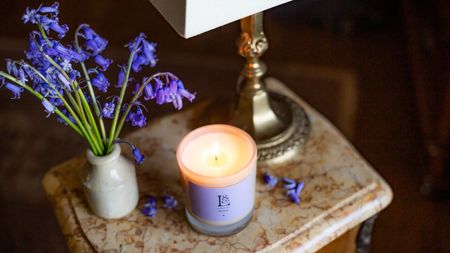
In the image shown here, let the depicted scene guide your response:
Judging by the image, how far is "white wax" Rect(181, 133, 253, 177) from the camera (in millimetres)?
845

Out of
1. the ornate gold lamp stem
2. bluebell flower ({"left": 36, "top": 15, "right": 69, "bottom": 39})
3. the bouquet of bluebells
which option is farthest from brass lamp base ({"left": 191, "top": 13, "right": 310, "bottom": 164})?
bluebell flower ({"left": 36, "top": 15, "right": 69, "bottom": 39})

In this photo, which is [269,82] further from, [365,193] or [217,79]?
[217,79]

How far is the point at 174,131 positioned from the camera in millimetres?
1051

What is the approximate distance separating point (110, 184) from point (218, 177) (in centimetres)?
16

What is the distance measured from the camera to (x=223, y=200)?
2.74ft

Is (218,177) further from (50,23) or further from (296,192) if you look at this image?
(50,23)

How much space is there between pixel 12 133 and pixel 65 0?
0.51 meters

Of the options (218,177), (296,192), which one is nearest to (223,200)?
(218,177)

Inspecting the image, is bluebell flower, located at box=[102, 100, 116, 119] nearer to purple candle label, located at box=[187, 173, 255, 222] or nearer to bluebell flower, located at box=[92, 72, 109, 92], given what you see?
bluebell flower, located at box=[92, 72, 109, 92]

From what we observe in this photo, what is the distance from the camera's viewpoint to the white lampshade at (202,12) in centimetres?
66

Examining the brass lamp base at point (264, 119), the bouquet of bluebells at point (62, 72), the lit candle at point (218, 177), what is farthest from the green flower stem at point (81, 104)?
the brass lamp base at point (264, 119)

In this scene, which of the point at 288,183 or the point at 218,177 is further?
the point at 288,183

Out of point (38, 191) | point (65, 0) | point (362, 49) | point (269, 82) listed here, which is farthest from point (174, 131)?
point (65, 0)

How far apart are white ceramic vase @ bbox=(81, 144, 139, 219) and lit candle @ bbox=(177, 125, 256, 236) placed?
0.08 meters
